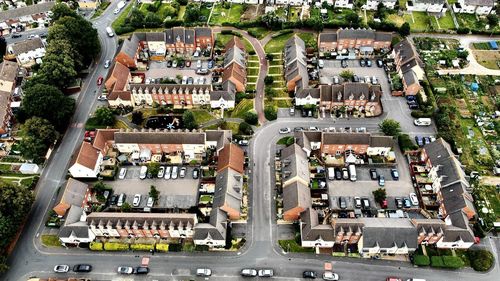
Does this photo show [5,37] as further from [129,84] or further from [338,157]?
[338,157]

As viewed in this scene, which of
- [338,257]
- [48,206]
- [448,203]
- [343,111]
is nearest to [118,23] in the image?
[48,206]

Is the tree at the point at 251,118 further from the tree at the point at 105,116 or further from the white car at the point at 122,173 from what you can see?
the tree at the point at 105,116

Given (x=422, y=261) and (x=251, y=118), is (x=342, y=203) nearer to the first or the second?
(x=422, y=261)

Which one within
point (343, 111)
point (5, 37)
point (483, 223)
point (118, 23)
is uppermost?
point (118, 23)

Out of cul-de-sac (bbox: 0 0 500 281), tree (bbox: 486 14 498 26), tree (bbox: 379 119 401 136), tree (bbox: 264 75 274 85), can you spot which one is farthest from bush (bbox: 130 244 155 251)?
tree (bbox: 486 14 498 26)

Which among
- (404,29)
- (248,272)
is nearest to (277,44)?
(404,29)

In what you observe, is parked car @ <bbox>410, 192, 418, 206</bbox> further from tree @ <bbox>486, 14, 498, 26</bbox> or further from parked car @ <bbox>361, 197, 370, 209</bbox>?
tree @ <bbox>486, 14, 498, 26</bbox>

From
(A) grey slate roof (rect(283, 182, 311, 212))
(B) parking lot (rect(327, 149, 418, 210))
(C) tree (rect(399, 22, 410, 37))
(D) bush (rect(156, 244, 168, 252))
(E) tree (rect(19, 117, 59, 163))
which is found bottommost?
(D) bush (rect(156, 244, 168, 252))
